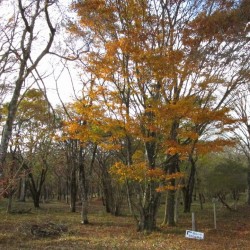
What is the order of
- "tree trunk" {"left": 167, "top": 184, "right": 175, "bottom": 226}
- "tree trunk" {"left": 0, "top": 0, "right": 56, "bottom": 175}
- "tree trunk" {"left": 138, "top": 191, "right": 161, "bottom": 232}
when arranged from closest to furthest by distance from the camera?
"tree trunk" {"left": 0, "top": 0, "right": 56, "bottom": 175}
"tree trunk" {"left": 138, "top": 191, "right": 161, "bottom": 232}
"tree trunk" {"left": 167, "top": 184, "right": 175, "bottom": 226}

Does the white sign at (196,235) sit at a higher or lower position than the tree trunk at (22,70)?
lower

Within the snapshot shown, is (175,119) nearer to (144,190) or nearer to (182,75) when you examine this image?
(182,75)

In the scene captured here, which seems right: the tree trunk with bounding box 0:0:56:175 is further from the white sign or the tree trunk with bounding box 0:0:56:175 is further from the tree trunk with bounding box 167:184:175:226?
the tree trunk with bounding box 167:184:175:226

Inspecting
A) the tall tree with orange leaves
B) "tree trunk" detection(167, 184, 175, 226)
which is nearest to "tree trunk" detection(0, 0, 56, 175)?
the tall tree with orange leaves

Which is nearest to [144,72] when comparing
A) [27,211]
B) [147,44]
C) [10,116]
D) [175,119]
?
[147,44]

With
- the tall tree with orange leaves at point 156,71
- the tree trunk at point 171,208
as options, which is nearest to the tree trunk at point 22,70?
the tall tree with orange leaves at point 156,71

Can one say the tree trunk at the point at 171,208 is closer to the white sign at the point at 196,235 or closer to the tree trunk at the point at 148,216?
the tree trunk at the point at 148,216

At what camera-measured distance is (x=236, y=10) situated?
12273 mm

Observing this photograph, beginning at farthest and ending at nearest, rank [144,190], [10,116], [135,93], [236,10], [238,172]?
[238,172] < [144,190] < [135,93] < [236,10] < [10,116]

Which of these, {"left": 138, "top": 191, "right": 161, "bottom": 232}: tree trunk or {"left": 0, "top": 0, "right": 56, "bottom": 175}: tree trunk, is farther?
{"left": 138, "top": 191, "right": 161, "bottom": 232}: tree trunk

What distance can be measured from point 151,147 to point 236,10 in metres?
→ 6.17

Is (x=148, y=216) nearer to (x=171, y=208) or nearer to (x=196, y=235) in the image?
(x=171, y=208)

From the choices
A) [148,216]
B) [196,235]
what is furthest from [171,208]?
[196,235]

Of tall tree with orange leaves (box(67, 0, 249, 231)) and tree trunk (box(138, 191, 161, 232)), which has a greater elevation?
tall tree with orange leaves (box(67, 0, 249, 231))
